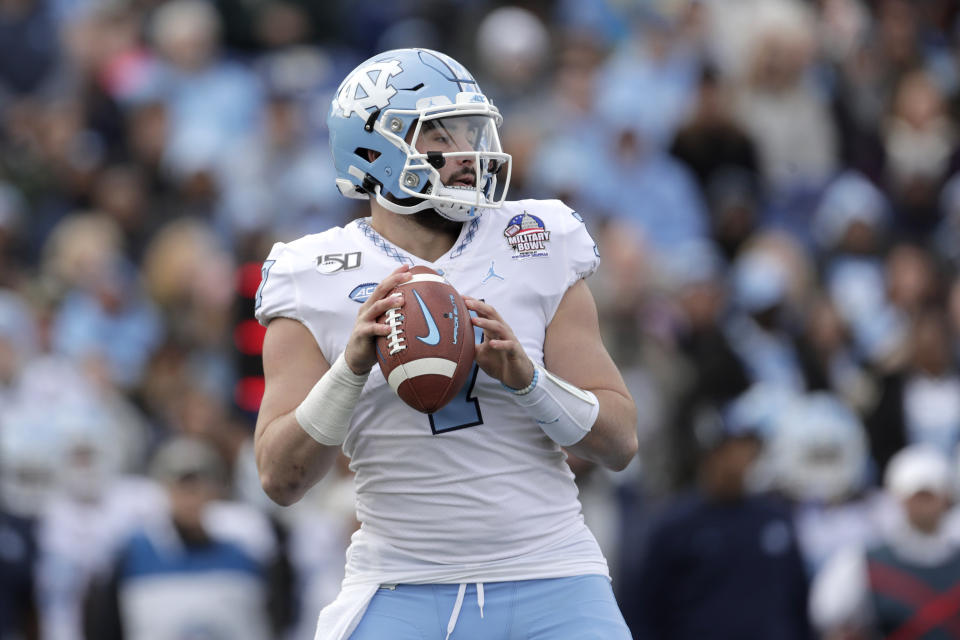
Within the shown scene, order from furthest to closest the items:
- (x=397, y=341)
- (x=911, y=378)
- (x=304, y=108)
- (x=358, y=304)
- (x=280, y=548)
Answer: (x=304, y=108) → (x=911, y=378) → (x=280, y=548) → (x=358, y=304) → (x=397, y=341)

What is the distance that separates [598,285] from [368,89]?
231 inches

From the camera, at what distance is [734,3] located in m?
11.8

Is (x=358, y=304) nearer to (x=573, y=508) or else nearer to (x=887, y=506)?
(x=573, y=508)

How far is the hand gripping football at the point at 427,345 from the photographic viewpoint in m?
3.67

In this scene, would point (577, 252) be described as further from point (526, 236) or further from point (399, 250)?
point (399, 250)

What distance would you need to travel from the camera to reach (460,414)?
3.92 metres

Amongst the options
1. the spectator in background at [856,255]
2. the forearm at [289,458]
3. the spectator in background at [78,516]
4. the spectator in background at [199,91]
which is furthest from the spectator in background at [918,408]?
the forearm at [289,458]

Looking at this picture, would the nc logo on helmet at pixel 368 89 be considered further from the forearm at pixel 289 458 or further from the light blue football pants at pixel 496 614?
the light blue football pants at pixel 496 614

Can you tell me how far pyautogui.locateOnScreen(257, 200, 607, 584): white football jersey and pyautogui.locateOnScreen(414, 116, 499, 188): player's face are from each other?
0.50ft

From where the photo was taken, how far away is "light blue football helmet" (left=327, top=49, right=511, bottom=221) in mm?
3980

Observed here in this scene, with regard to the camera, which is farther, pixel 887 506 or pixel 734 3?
pixel 734 3

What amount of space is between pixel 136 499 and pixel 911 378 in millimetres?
4123

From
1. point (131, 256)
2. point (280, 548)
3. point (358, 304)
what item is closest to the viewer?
point (358, 304)

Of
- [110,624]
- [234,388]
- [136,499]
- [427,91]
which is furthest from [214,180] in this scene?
[427,91]
